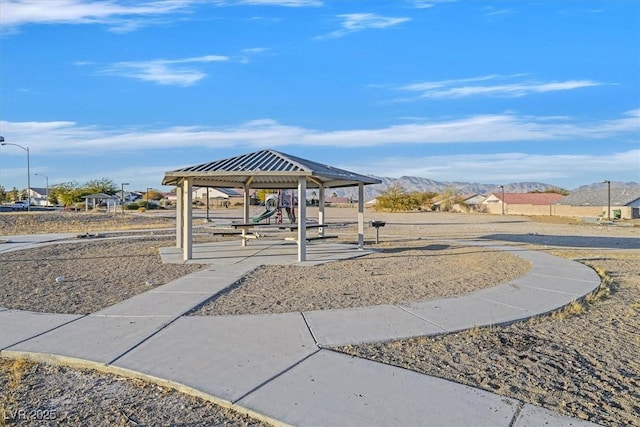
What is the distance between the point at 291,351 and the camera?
18.0ft

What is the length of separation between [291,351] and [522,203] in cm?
10846

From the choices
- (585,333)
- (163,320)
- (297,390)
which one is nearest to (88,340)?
(163,320)

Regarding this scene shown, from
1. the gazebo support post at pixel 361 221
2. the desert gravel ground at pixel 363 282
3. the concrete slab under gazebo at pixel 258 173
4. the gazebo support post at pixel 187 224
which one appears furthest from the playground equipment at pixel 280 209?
the desert gravel ground at pixel 363 282

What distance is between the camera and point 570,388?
4664mm

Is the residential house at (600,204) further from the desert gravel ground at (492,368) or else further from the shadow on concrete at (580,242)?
the desert gravel ground at (492,368)

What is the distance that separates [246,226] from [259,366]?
11121 millimetres

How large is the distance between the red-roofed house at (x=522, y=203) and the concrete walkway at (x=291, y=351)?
249 ft

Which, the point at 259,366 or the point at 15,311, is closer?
the point at 259,366

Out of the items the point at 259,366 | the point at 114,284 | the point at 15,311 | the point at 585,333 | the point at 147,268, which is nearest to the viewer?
the point at 259,366

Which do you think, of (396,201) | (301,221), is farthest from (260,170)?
(396,201)

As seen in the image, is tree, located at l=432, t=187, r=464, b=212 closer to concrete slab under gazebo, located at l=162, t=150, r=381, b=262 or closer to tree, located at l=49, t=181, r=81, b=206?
tree, located at l=49, t=181, r=81, b=206

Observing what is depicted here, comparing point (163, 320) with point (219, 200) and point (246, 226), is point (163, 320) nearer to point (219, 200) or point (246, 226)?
point (246, 226)

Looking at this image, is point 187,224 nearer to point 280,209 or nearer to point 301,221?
point 301,221

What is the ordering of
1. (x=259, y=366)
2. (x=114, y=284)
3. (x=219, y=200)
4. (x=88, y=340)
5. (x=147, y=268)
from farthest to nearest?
(x=219, y=200) < (x=147, y=268) < (x=114, y=284) < (x=88, y=340) < (x=259, y=366)
